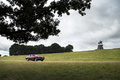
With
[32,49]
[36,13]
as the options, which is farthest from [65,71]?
[32,49]

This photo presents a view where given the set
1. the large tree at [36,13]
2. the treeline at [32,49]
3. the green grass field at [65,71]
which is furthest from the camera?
the treeline at [32,49]

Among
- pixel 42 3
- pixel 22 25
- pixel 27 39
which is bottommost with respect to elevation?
pixel 27 39

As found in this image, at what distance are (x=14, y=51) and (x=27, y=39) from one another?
315ft

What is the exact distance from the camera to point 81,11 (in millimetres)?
12008

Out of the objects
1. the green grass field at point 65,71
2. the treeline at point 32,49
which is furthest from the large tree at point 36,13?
the treeline at point 32,49

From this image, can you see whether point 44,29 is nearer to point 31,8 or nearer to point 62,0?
point 31,8

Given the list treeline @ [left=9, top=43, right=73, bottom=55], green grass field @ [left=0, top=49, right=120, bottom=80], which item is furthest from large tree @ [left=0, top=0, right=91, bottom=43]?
treeline @ [left=9, top=43, right=73, bottom=55]

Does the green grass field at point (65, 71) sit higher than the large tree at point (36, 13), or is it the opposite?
the large tree at point (36, 13)

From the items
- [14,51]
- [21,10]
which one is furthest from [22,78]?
[14,51]

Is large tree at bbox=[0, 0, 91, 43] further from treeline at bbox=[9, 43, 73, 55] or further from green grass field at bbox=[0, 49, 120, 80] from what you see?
treeline at bbox=[9, 43, 73, 55]

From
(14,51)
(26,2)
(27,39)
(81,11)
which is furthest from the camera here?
(14,51)

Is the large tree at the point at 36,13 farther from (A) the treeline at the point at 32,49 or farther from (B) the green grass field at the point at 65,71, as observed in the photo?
(A) the treeline at the point at 32,49

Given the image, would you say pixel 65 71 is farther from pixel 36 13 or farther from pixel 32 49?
pixel 32 49

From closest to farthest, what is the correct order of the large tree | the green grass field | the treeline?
the green grass field
the large tree
the treeline
